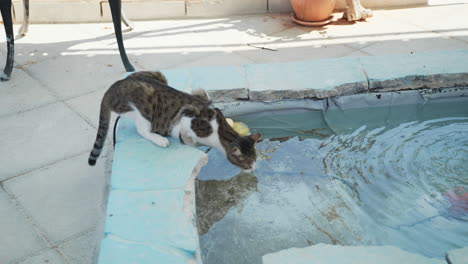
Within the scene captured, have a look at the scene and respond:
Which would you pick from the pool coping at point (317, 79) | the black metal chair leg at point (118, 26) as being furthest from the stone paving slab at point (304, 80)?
the black metal chair leg at point (118, 26)

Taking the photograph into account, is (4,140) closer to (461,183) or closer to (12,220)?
(12,220)

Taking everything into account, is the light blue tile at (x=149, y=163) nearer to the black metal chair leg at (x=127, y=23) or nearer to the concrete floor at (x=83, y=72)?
the concrete floor at (x=83, y=72)

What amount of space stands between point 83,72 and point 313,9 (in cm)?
235

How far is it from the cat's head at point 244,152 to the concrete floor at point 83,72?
0.85 metres

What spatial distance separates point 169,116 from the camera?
3.33 meters

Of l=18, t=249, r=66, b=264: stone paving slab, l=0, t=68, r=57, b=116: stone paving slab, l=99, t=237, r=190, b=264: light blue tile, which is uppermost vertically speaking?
l=99, t=237, r=190, b=264: light blue tile

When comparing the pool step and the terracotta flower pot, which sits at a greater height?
the terracotta flower pot

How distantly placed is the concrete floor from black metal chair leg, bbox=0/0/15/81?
0.28 ft

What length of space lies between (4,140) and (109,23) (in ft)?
7.80

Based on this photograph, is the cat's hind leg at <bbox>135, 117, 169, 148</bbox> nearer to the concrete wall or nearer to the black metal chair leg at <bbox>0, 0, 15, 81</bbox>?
the black metal chair leg at <bbox>0, 0, 15, 81</bbox>

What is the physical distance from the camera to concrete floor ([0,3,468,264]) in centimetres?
328

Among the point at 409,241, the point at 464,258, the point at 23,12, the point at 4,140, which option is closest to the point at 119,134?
the point at 4,140

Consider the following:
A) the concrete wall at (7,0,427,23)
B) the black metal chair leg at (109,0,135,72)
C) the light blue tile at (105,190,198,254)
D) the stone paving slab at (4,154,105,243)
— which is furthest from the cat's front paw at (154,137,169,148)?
the concrete wall at (7,0,427,23)

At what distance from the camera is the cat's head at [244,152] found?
3252 millimetres
